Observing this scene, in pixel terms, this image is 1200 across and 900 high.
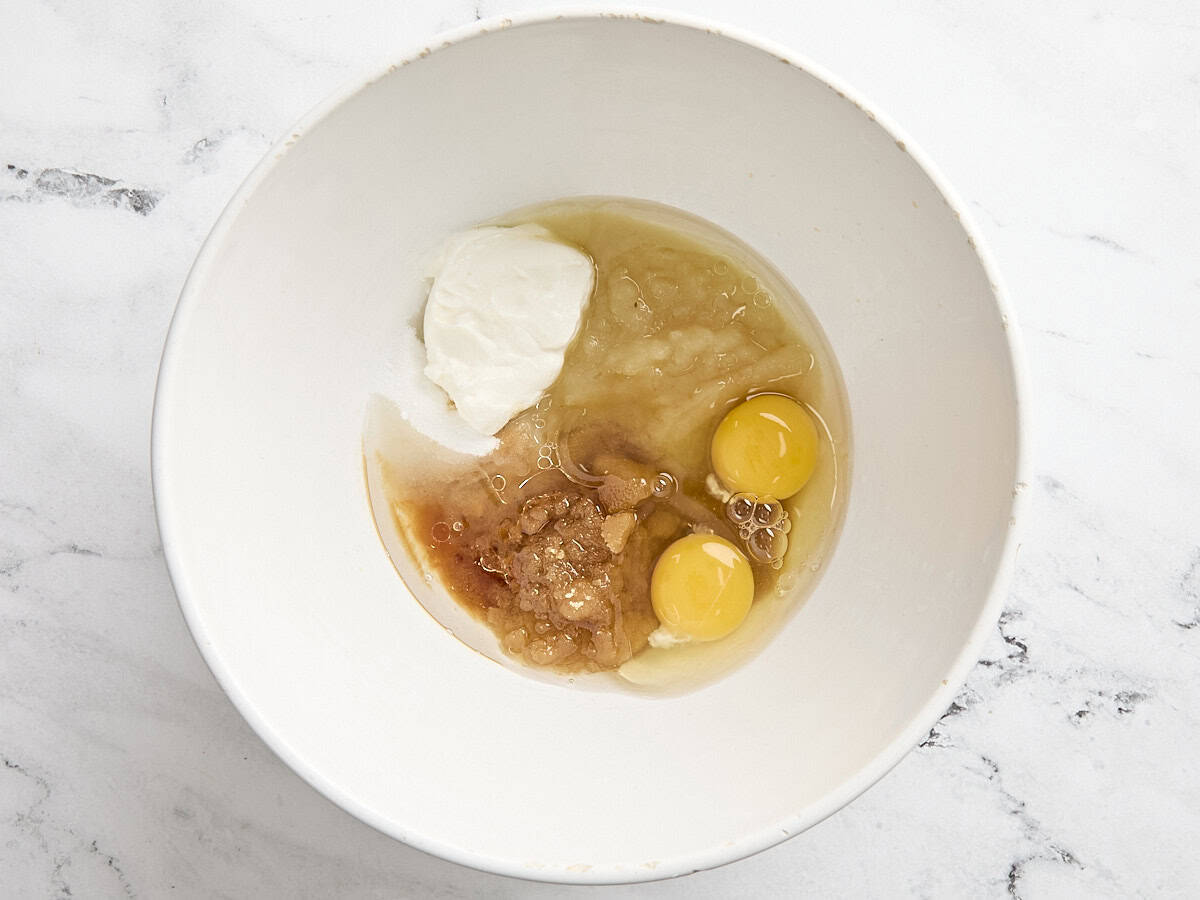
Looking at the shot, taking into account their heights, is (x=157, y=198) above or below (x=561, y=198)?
below

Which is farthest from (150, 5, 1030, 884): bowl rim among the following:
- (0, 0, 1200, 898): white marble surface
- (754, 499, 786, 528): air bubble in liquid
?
(754, 499, 786, 528): air bubble in liquid

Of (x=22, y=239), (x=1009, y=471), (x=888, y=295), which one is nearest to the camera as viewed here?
(x=1009, y=471)

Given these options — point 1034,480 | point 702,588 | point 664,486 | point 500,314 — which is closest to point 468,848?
point 702,588

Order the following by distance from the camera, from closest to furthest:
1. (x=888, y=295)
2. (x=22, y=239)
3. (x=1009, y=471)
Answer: (x=1009, y=471)
(x=888, y=295)
(x=22, y=239)

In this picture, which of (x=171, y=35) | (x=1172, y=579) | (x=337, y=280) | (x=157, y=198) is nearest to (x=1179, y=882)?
(x=1172, y=579)

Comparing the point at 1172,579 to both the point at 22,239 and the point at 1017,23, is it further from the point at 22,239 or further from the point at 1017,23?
the point at 22,239

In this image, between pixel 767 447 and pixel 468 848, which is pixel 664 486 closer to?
pixel 767 447

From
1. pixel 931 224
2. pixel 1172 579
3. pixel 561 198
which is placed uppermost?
pixel 931 224

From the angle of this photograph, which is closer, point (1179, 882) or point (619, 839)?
point (619, 839)

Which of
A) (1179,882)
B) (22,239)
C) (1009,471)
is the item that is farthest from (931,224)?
(22,239)
